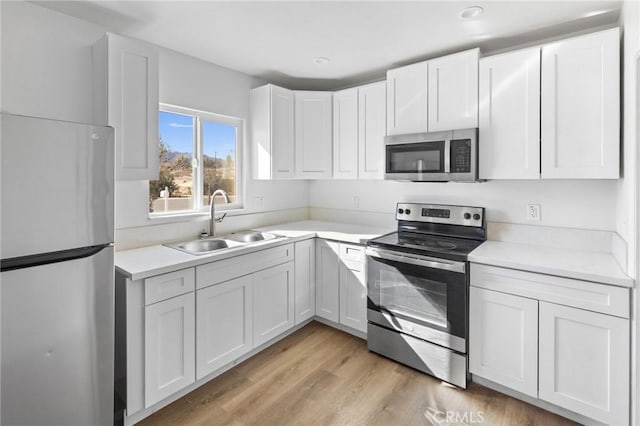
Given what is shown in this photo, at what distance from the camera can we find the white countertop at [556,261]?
5.64 feet

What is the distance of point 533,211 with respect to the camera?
A: 2406mm

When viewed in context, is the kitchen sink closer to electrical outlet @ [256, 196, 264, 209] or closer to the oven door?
electrical outlet @ [256, 196, 264, 209]

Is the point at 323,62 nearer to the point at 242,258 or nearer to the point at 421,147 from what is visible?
the point at 421,147

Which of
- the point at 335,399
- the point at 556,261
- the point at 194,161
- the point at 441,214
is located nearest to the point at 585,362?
the point at 556,261

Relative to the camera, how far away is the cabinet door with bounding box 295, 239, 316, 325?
2877 millimetres

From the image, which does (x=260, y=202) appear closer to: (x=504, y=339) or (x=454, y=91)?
(x=454, y=91)

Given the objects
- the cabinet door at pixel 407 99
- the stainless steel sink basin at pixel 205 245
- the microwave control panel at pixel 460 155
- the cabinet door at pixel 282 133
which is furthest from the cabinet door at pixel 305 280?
the microwave control panel at pixel 460 155

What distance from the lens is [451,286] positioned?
2.16 metres

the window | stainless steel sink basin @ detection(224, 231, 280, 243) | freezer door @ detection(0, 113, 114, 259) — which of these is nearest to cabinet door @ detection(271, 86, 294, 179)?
the window

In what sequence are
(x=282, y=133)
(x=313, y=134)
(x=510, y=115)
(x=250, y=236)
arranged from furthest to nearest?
(x=313, y=134)
(x=282, y=133)
(x=250, y=236)
(x=510, y=115)

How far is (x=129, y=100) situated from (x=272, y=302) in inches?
69.4

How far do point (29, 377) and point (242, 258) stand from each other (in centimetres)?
125

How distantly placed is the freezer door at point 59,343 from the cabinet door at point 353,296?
175cm

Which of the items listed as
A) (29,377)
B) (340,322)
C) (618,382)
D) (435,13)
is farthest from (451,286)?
(29,377)
